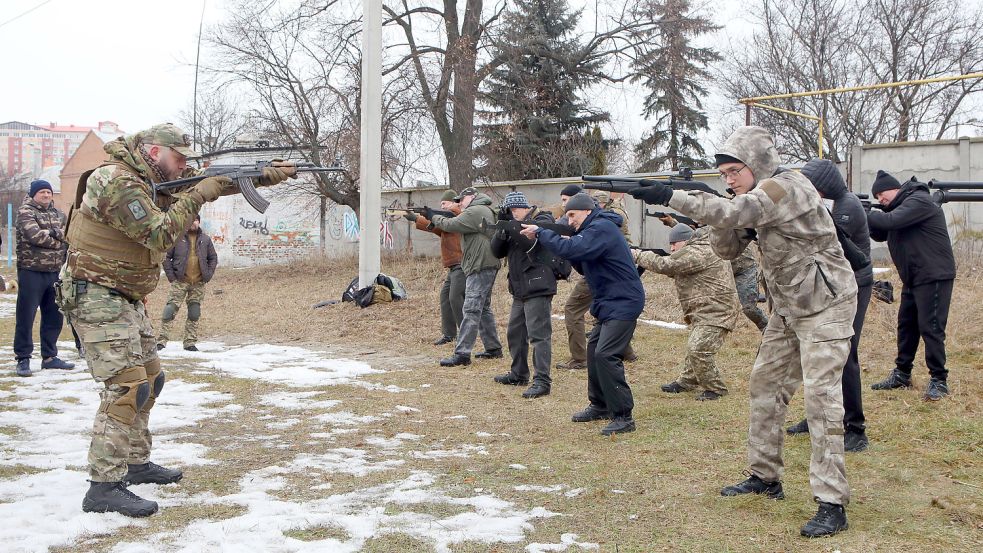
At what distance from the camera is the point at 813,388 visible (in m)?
4.24

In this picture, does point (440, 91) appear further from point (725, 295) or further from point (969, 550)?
point (969, 550)

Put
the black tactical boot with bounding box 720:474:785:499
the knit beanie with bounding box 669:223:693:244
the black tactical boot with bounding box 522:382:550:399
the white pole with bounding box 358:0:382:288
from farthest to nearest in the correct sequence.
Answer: the white pole with bounding box 358:0:382:288, the black tactical boot with bounding box 522:382:550:399, the knit beanie with bounding box 669:223:693:244, the black tactical boot with bounding box 720:474:785:499

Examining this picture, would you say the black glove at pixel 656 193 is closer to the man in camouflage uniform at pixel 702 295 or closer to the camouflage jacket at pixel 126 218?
the camouflage jacket at pixel 126 218

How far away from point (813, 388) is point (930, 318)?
3300mm

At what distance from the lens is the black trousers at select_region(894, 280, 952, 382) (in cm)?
682

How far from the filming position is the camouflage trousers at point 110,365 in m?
4.54

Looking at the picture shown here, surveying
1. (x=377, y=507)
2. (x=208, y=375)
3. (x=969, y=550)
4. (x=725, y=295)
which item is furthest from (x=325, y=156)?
(x=969, y=550)

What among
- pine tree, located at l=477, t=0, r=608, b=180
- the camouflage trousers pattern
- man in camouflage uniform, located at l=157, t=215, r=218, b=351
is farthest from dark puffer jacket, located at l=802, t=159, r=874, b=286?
pine tree, located at l=477, t=0, r=608, b=180

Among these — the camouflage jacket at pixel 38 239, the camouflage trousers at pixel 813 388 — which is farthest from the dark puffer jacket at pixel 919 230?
the camouflage jacket at pixel 38 239

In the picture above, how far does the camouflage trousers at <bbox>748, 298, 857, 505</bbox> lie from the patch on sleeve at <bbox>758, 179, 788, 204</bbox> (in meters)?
0.66

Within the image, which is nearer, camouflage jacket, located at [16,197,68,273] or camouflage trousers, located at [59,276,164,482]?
camouflage trousers, located at [59,276,164,482]

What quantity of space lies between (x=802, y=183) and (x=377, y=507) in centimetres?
295

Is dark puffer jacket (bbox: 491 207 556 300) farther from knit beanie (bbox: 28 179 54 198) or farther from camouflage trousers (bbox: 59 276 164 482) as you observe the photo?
knit beanie (bbox: 28 179 54 198)

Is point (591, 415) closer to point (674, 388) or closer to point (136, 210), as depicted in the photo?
point (674, 388)
